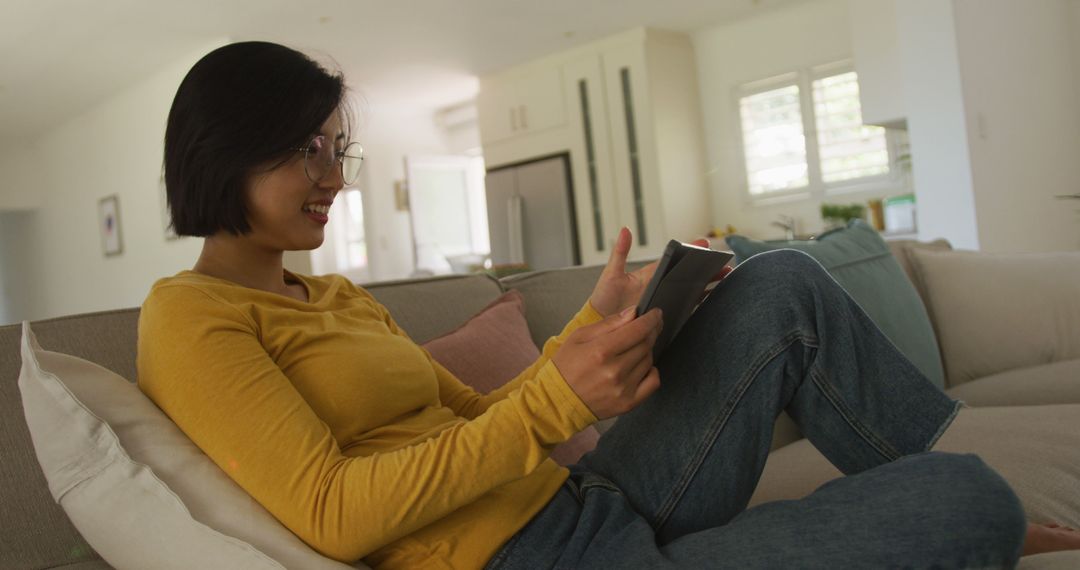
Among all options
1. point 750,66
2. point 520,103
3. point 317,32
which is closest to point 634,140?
point 750,66

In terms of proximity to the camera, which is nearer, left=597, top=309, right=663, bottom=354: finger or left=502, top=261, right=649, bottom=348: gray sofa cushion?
left=597, top=309, right=663, bottom=354: finger

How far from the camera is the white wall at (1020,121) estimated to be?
169 inches

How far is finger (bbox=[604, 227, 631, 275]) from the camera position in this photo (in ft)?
3.75

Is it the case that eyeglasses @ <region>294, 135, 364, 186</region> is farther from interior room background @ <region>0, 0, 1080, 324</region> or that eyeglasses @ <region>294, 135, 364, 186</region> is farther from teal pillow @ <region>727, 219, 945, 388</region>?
teal pillow @ <region>727, 219, 945, 388</region>

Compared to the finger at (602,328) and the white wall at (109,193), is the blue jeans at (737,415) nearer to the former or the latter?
the finger at (602,328)

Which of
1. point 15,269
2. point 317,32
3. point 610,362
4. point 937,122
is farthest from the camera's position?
point 15,269

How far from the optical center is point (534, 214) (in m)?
7.41

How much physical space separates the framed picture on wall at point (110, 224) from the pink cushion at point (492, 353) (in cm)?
715

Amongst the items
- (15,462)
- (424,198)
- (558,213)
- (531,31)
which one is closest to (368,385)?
(15,462)

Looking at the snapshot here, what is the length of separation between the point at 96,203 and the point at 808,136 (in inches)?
240

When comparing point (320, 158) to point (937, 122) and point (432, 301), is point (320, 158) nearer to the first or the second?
point (432, 301)

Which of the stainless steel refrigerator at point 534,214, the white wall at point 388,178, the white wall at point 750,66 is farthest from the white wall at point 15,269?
the white wall at point 750,66

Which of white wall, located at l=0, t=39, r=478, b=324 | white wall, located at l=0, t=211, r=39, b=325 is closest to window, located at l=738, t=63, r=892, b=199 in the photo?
white wall, located at l=0, t=39, r=478, b=324

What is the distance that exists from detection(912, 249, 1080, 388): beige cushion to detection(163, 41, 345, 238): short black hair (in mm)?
1862
